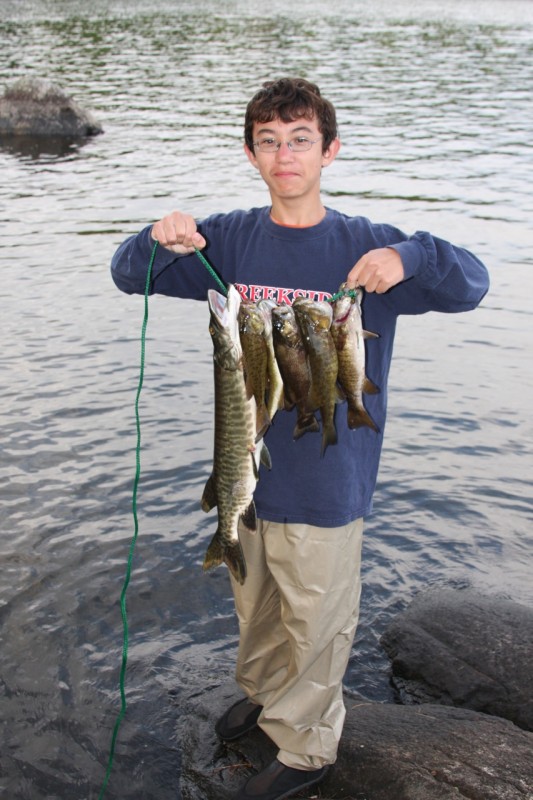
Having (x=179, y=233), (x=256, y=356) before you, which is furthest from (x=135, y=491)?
(x=179, y=233)

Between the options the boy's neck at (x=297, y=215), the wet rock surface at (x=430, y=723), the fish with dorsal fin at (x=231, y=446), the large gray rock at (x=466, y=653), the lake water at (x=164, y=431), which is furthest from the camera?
the lake water at (x=164, y=431)

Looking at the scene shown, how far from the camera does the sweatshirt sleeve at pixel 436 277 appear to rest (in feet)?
13.4

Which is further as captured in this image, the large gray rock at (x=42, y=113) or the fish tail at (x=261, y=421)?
the large gray rock at (x=42, y=113)

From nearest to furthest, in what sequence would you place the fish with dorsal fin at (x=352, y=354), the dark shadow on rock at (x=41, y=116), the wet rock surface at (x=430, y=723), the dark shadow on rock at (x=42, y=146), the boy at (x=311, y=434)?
the fish with dorsal fin at (x=352, y=354)
the boy at (x=311, y=434)
the wet rock surface at (x=430, y=723)
the dark shadow on rock at (x=42, y=146)
the dark shadow on rock at (x=41, y=116)

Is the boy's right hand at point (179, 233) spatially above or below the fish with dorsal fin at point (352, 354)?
above

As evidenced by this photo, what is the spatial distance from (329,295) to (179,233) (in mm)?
761

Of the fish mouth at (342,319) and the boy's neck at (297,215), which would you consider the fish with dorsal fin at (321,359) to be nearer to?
the fish mouth at (342,319)

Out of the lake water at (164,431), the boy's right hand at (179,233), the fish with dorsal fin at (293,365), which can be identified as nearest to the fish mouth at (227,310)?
the fish with dorsal fin at (293,365)

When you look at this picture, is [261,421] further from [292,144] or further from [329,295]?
[292,144]

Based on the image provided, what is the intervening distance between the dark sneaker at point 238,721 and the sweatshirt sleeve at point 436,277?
242 cm

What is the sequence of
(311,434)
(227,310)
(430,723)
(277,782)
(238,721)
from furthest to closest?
(238,721), (430,723), (277,782), (311,434), (227,310)

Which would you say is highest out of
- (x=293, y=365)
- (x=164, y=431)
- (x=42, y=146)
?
(x=293, y=365)

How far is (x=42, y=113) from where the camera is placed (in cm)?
2406

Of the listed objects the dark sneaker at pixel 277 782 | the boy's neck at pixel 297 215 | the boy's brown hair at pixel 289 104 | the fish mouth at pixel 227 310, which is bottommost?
the dark sneaker at pixel 277 782
